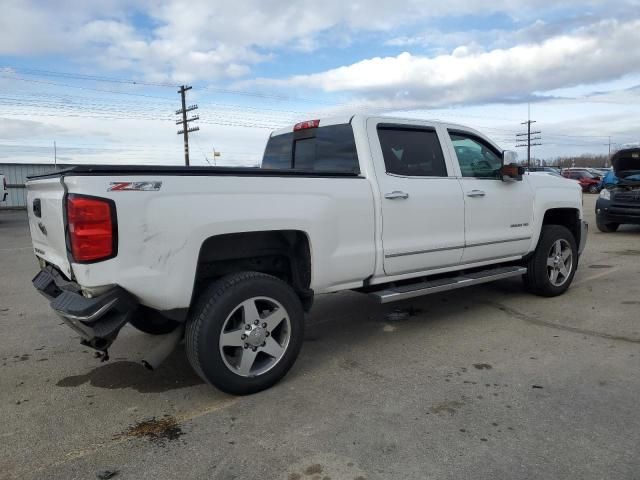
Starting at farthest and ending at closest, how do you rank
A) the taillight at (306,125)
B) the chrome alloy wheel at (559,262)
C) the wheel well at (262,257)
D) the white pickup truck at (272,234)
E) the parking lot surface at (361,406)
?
the chrome alloy wheel at (559,262) < the taillight at (306,125) < the wheel well at (262,257) < the white pickup truck at (272,234) < the parking lot surface at (361,406)

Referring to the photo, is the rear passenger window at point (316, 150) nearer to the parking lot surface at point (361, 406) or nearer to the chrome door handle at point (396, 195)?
the chrome door handle at point (396, 195)

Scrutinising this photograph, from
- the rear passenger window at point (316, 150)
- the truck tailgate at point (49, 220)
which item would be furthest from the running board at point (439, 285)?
the truck tailgate at point (49, 220)

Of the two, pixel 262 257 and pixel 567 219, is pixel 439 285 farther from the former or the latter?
pixel 567 219

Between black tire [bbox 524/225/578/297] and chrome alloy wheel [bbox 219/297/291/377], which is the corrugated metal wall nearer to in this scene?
black tire [bbox 524/225/578/297]

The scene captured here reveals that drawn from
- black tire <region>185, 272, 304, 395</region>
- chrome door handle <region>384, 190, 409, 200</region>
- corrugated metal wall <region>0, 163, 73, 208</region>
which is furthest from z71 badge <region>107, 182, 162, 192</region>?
corrugated metal wall <region>0, 163, 73, 208</region>

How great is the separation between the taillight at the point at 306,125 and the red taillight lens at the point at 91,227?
241 centimetres

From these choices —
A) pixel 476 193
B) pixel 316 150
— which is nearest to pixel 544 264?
pixel 476 193

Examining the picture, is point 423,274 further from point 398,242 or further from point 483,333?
point 483,333

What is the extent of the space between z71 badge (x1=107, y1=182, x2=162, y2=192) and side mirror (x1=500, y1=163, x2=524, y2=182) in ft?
11.6

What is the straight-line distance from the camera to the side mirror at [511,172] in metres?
5.27

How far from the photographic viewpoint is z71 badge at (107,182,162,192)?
3.05 metres

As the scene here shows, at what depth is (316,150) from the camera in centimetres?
492

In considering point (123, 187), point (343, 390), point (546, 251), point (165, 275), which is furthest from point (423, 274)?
point (123, 187)

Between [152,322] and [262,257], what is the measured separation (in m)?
1.00
